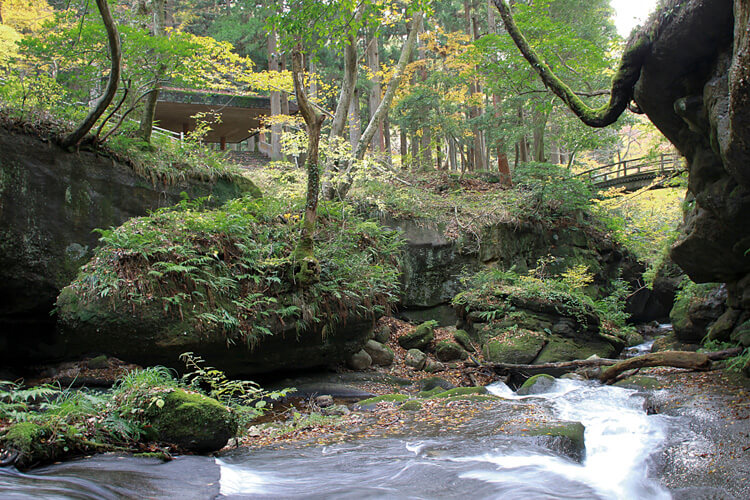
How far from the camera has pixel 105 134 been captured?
10961mm

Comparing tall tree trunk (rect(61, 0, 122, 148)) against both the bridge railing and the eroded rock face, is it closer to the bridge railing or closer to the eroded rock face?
the eroded rock face

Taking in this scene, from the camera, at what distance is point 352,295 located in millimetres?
9453

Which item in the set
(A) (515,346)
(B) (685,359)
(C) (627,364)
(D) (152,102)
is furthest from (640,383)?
(D) (152,102)

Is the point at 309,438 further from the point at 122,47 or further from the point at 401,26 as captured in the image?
the point at 401,26

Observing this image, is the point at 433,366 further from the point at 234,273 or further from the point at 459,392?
the point at 234,273

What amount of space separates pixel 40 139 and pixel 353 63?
7.94 metres

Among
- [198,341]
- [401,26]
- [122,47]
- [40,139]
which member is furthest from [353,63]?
[401,26]

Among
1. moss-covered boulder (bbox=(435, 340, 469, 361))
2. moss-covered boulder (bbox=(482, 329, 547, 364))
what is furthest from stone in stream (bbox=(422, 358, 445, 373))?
moss-covered boulder (bbox=(482, 329, 547, 364))

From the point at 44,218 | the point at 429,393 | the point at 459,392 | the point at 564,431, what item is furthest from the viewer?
the point at 44,218

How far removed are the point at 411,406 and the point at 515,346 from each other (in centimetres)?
466

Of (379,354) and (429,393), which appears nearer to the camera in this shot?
(429,393)

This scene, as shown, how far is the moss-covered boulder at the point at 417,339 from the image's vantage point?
11859mm

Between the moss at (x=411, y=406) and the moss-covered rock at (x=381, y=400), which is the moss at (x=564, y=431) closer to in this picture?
the moss at (x=411, y=406)

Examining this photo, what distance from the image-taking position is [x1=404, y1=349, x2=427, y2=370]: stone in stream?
428 inches
